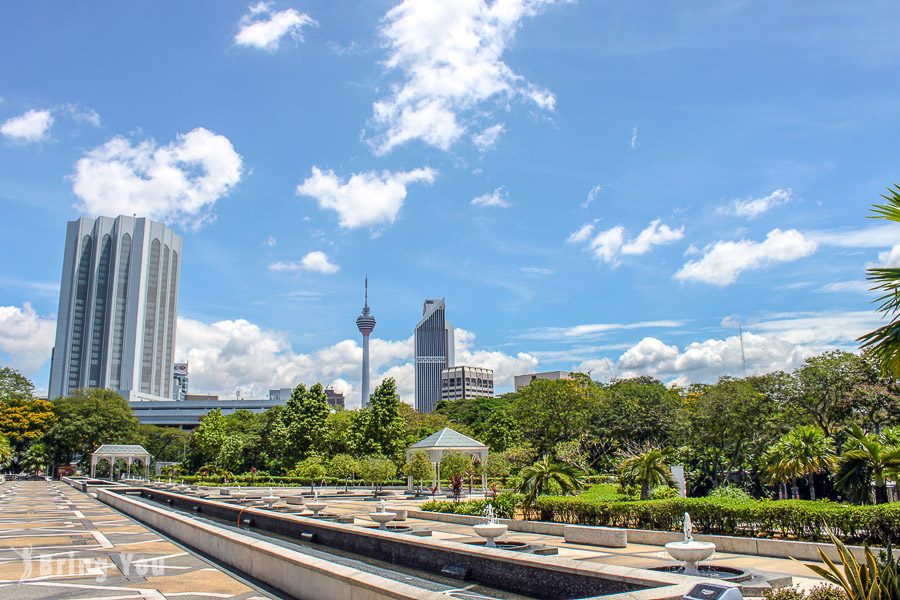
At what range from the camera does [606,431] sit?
4869 centimetres

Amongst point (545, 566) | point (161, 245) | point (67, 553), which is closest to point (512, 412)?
point (67, 553)

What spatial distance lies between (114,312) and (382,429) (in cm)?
13666

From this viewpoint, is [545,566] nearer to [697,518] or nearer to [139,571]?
[139,571]

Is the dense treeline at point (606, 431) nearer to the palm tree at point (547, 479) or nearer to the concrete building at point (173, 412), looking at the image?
the palm tree at point (547, 479)

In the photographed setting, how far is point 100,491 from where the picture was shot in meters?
34.7

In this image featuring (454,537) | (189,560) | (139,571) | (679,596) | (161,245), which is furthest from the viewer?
(161,245)

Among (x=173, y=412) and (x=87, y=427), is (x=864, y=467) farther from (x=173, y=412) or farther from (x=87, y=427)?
(x=173, y=412)

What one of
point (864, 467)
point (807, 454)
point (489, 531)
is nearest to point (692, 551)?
point (489, 531)

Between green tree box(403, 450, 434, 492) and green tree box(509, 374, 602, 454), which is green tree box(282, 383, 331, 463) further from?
green tree box(403, 450, 434, 492)

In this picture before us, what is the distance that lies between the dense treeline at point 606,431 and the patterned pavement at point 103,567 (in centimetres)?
1431

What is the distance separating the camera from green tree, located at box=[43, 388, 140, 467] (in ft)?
241

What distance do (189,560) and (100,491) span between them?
2658cm

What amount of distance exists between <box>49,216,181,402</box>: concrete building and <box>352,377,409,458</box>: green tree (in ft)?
405

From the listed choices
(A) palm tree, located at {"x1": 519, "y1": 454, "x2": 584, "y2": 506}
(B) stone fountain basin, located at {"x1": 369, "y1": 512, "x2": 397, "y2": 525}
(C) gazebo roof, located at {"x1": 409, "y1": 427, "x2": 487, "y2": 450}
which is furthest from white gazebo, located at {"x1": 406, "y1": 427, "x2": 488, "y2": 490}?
(B) stone fountain basin, located at {"x1": 369, "y1": 512, "x2": 397, "y2": 525}
